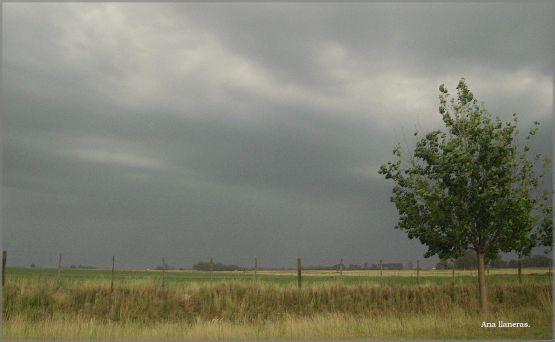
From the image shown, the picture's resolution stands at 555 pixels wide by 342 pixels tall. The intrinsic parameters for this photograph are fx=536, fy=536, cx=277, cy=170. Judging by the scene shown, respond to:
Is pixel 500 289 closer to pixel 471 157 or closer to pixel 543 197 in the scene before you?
pixel 543 197

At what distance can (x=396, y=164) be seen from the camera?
2353 centimetres

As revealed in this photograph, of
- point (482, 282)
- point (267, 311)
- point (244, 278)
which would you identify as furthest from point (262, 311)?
point (244, 278)

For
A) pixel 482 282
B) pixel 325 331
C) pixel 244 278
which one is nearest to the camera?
pixel 325 331

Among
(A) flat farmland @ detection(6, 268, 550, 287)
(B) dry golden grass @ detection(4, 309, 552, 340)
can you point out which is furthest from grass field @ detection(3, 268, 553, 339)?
(A) flat farmland @ detection(6, 268, 550, 287)

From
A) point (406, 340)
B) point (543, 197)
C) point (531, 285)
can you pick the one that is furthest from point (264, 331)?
point (531, 285)

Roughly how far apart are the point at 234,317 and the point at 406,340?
11476 mm

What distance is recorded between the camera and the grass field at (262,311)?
58.4 feet

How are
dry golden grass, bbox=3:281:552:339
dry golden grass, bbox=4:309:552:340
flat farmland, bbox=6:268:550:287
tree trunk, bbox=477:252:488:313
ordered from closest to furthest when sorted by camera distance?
dry golden grass, bbox=4:309:552:340
dry golden grass, bbox=3:281:552:339
tree trunk, bbox=477:252:488:313
flat farmland, bbox=6:268:550:287

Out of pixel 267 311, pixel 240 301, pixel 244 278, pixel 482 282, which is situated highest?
pixel 482 282

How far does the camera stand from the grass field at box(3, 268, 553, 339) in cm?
1780

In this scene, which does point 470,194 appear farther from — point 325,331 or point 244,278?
point 244,278

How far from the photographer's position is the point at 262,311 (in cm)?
2645

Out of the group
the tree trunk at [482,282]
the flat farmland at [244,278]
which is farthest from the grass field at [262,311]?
the flat farmland at [244,278]

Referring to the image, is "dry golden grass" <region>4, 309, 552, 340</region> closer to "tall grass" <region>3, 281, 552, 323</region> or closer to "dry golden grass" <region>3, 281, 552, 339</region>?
"dry golden grass" <region>3, 281, 552, 339</region>
